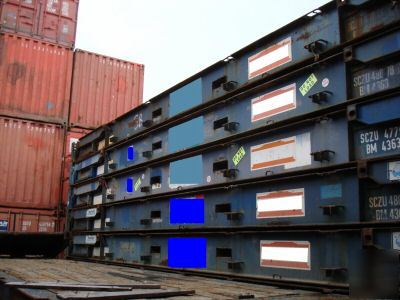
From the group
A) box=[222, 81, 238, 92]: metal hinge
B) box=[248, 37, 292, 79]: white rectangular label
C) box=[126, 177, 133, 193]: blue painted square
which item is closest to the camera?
box=[248, 37, 292, 79]: white rectangular label

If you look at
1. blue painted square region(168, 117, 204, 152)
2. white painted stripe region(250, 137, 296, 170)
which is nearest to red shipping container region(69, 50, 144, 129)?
blue painted square region(168, 117, 204, 152)

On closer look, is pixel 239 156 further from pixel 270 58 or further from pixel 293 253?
pixel 293 253

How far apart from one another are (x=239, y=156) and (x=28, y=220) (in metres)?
7.01

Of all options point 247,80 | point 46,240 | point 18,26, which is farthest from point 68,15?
point 247,80

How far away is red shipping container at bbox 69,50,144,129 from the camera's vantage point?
476 inches

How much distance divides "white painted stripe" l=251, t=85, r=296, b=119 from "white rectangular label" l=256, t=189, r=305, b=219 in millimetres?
984

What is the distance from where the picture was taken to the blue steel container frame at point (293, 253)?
398 centimetres

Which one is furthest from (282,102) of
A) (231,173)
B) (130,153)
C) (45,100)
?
(45,100)

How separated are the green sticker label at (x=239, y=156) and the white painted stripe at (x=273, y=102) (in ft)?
1.46

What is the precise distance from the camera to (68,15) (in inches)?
525

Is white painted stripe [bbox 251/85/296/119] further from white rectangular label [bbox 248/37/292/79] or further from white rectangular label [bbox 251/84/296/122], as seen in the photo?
white rectangular label [bbox 248/37/292/79]

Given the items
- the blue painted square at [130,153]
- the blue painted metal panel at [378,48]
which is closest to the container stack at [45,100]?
the blue painted square at [130,153]

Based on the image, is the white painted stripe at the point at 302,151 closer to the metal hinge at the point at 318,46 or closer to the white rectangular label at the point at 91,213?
the metal hinge at the point at 318,46

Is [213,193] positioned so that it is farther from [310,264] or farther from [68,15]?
[68,15]
